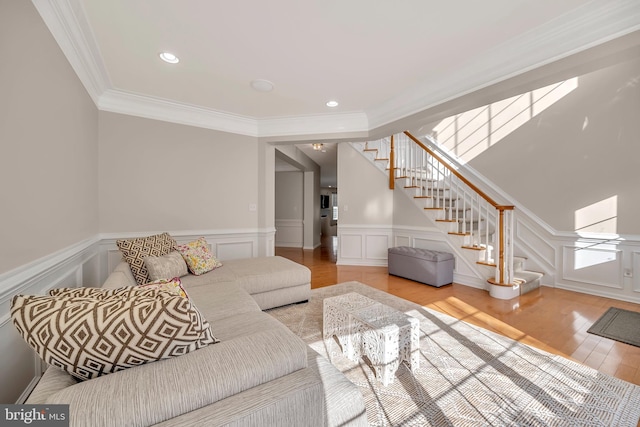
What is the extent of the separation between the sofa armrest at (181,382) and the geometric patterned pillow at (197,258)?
2.00 meters

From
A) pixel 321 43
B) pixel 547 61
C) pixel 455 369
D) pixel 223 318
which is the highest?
pixel 321 43

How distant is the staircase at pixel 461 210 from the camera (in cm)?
348

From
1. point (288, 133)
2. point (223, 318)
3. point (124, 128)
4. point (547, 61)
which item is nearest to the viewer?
point (223, 318)

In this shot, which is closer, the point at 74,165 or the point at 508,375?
the point at 508,375

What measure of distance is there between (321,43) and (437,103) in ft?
4.89

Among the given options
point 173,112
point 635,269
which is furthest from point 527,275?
point 173,112

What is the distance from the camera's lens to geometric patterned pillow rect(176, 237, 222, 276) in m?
2.75

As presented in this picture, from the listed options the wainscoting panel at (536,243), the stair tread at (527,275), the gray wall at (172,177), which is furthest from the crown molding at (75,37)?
the wainscoting panel at (536,243)

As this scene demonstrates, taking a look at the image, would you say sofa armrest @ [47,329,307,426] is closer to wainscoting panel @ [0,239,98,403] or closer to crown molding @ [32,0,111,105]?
wainscoting panel @ [0,239,98,403]

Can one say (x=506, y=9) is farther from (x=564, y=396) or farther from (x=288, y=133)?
(x=288, y=133)

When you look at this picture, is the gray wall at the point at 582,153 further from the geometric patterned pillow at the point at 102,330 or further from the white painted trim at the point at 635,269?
the geometric patterned pillow at the point at 102,330

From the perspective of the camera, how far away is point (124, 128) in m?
3.18

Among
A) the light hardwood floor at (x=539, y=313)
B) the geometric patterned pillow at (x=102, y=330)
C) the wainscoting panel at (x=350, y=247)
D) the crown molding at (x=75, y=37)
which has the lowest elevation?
the light hardwood floor at (x=539, y=313)

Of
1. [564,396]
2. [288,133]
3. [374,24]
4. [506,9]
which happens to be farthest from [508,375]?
[288,133]
